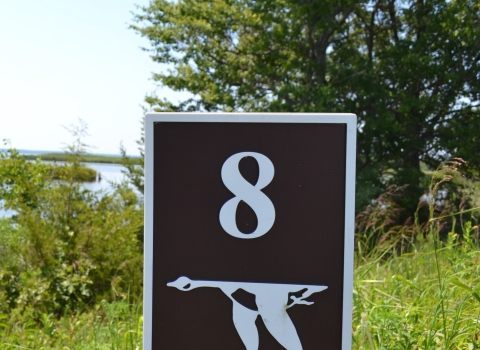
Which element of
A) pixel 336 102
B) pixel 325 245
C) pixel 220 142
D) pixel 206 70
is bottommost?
pixel 325 245

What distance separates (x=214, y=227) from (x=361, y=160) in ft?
39.4

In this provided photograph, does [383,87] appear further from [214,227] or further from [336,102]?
[214,227]

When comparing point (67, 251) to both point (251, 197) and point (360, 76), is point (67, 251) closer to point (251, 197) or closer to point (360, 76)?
point (251, 197)

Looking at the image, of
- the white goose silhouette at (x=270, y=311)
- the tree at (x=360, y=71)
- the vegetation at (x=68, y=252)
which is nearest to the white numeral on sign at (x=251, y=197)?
the white goose silhouette at (x=270, y=311)

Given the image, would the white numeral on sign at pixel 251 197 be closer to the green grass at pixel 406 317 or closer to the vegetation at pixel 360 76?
the green grass at pixel 406 317

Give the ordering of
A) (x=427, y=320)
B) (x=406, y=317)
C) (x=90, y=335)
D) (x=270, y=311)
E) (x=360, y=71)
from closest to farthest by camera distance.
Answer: (x=270, y=311) → (x=406, y=317) → (x=427, y=320) → (x=90, y=335) → (x=360, y=71)

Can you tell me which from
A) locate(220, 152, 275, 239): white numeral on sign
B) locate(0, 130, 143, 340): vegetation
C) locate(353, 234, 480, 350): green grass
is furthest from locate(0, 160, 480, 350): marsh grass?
locate(0, 130, 143, 340): vegetation

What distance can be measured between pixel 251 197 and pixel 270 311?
1.09ft

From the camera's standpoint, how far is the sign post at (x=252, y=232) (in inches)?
62.3

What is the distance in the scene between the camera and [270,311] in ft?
5.19

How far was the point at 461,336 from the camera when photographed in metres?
2.24

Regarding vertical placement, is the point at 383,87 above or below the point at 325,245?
above

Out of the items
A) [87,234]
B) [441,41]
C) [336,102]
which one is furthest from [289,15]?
[87,234]

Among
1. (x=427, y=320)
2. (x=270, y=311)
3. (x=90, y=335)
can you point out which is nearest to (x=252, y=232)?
(x=270, y=311)
